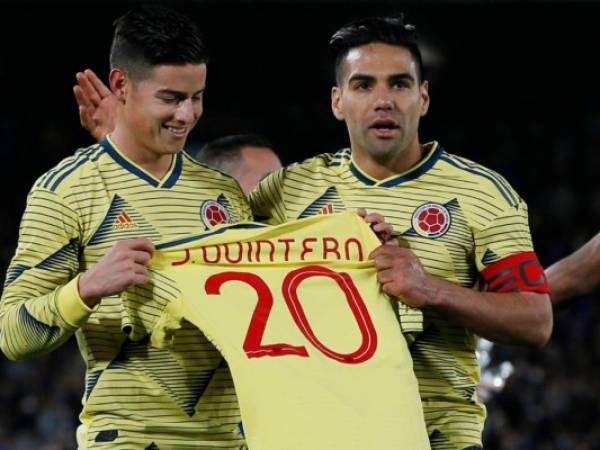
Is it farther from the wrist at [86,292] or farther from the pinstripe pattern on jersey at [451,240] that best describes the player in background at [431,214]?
the wrist at [86,292]

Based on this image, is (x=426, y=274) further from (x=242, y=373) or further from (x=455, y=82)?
(x=455, y=82)

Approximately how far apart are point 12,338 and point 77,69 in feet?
35.1

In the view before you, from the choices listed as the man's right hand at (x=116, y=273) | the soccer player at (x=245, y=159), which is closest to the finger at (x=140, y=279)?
the man's right hand at (x=116, y=273)

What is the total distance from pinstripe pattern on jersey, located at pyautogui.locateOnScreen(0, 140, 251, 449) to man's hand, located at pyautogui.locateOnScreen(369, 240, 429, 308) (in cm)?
56

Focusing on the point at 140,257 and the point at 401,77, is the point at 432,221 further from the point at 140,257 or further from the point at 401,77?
the point at 140,257

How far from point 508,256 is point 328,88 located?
1088 cm

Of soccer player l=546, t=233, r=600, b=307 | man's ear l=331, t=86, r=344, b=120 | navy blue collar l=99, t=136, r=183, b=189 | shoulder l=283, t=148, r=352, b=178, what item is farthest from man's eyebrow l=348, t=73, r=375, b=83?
soccer player l=546, t=233, r=600, b=307

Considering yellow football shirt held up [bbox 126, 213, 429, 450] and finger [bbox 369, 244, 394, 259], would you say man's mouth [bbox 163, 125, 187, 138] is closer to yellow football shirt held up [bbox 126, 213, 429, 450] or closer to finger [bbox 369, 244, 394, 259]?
yellow football shirt held up [bbox 126, 213, 429, 450]

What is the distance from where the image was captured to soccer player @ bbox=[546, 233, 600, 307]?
15.5ft

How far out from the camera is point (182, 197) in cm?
385

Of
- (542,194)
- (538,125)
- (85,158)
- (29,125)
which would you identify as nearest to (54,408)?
(29,125)

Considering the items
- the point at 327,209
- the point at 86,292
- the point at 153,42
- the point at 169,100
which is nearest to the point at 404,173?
the point at 327,209

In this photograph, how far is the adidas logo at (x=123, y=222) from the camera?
3711 mm

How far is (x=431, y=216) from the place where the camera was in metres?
3.81
